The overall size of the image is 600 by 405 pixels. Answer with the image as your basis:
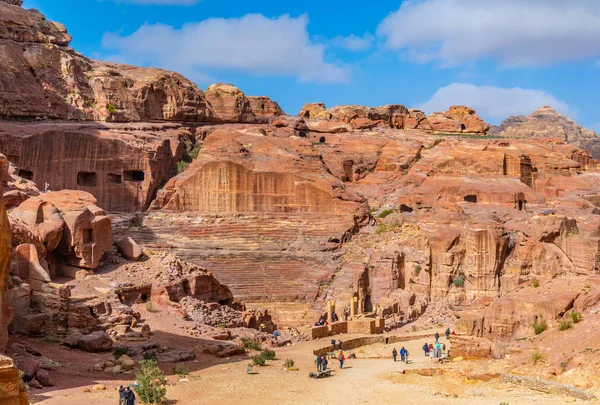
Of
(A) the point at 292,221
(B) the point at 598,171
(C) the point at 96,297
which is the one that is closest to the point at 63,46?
(A) the point at 292,221

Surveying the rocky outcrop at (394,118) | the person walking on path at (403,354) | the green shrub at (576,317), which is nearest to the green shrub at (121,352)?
the person walking on path at (403,354)

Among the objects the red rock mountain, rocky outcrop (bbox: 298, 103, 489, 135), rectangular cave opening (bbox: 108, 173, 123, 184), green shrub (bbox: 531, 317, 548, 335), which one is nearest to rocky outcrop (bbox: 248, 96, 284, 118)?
rocky outcrop (bbox: 298, 103, 489, 135)

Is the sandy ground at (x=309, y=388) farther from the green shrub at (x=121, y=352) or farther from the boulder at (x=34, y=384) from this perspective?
the green shrub at (x=121, y=352)

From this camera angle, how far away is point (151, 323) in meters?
30.1

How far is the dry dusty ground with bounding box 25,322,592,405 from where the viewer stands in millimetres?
19875

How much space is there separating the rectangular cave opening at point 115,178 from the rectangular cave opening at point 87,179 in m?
0.93

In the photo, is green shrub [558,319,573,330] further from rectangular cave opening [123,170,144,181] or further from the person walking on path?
rectangular cave opening [123,170,144,181]

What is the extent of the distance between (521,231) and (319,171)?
44.6 ft

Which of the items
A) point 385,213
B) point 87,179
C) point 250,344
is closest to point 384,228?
point 385,213

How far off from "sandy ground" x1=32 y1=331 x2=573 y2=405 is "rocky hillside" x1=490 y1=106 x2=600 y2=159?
9073cm

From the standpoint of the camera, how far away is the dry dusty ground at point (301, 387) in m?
19.9

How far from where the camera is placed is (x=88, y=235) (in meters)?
32.9

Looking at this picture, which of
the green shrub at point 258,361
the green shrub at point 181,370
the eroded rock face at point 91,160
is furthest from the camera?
the eroded rock face at point 91,160

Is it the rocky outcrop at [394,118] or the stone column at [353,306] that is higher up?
the rocky outcrop at [394,118]
